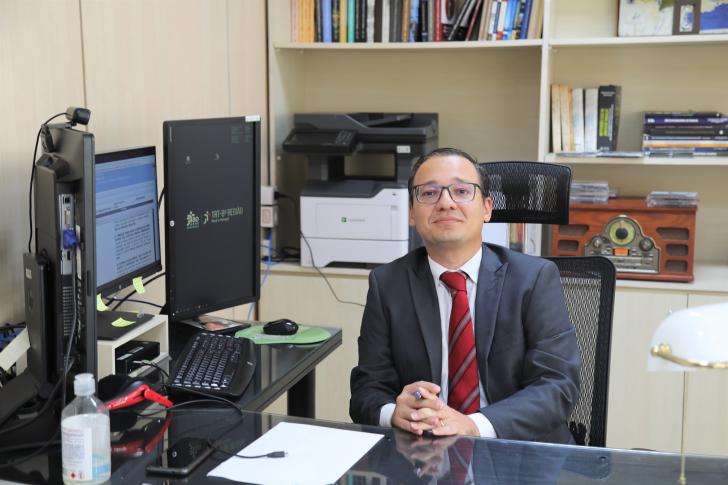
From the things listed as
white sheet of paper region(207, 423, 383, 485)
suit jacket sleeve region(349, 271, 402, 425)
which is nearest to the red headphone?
white sheet of paper region(207, 423, 383, 485)

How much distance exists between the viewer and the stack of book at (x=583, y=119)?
3.44 m

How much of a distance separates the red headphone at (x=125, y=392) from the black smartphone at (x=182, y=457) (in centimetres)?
19

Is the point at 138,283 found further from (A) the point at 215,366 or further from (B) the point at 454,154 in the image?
(B) the point at 454,154

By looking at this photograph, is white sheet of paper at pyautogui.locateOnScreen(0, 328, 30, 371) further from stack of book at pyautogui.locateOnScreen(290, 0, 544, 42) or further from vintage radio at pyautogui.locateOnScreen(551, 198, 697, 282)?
stack of book at pyautogui.locateOnScreen(290, 0, 544, 42)

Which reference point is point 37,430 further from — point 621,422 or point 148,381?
point 621,422

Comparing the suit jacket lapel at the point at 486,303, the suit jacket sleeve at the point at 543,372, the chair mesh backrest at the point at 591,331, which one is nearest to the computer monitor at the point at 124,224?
the suit jacket lapel at the point at 486,303

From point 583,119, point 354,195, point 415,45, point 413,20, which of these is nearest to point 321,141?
point 354,195

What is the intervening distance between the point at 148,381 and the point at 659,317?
6.65ft

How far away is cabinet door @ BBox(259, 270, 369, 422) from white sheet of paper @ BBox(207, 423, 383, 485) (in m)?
1.76

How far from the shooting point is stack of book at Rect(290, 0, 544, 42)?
346cm

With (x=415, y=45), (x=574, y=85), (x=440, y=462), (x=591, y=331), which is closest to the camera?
(x=440, y=462)

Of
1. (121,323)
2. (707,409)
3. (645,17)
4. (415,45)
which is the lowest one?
(707,409)

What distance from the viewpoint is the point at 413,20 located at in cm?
359

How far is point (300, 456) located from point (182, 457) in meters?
0.21
